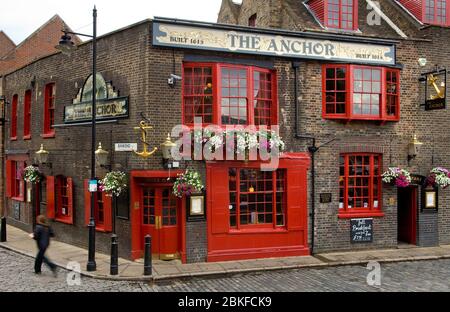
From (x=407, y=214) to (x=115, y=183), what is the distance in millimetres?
10423

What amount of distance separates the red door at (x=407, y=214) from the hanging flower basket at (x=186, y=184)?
7.99m

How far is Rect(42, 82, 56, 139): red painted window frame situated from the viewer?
16.6m

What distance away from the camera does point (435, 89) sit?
1436 cm

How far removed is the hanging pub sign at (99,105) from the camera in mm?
12883

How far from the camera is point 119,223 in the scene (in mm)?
12906

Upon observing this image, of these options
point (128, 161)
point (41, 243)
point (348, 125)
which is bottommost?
point (41, 243)

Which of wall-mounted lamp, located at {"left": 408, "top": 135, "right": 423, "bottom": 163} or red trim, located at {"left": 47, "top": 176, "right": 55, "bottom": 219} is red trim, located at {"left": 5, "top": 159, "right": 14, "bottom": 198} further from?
Answer: wall-mounted lamp, located at {"left": 408, "top": 135, "right": 423, "bottom": 163}

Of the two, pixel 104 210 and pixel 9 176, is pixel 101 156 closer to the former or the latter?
pixel 104 210

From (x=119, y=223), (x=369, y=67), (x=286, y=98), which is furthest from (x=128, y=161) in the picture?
(x=369, y=67)

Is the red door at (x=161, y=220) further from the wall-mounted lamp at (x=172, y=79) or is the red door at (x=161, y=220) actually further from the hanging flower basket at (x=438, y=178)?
the hanging flower basket at (x=438, y=178)

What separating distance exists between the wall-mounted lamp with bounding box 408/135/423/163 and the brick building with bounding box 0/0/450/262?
18 centimetres

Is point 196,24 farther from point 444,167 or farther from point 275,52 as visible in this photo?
point 444,167

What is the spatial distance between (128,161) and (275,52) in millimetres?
5627

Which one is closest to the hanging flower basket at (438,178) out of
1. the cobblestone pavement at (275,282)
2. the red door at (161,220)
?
the cobblestone pavement at (275,282)
